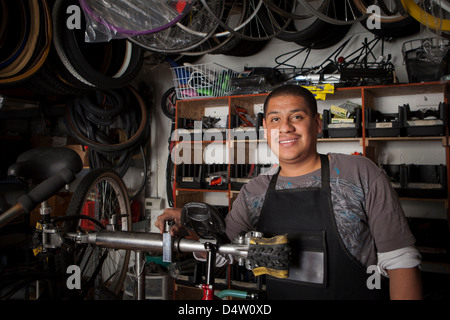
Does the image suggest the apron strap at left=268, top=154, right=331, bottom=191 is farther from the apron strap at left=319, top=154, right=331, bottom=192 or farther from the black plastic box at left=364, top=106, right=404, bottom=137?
the black plastic box at left=364, top=106, right=404, bottom=137

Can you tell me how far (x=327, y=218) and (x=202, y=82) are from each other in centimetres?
223

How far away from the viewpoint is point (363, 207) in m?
1.24

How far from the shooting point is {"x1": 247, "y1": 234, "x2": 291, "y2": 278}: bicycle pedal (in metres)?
0.85

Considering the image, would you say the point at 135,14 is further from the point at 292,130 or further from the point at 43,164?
the point at 292,130

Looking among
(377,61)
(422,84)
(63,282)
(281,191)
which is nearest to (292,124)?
(281,191)

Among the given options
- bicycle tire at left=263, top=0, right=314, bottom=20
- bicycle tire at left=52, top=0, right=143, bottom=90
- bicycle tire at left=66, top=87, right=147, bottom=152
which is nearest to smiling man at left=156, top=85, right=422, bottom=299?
bicycle tire at left=263, top=0, right=314, bottom=20

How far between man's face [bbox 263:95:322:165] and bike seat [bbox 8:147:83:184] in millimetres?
848

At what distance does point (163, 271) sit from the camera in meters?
3.19

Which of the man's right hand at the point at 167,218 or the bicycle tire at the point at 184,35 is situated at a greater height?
the bicycle tire at the point at 184,35

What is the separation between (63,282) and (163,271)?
2.15 meters

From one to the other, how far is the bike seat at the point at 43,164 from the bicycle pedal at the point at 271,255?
79 cm

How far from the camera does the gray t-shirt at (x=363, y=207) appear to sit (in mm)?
1137

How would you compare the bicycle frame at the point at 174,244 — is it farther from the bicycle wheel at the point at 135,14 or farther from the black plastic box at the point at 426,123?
the black plastic box at the point at 426,123

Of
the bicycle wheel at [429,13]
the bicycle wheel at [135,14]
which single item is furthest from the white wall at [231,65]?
the bicycle wheel at [135,14]
